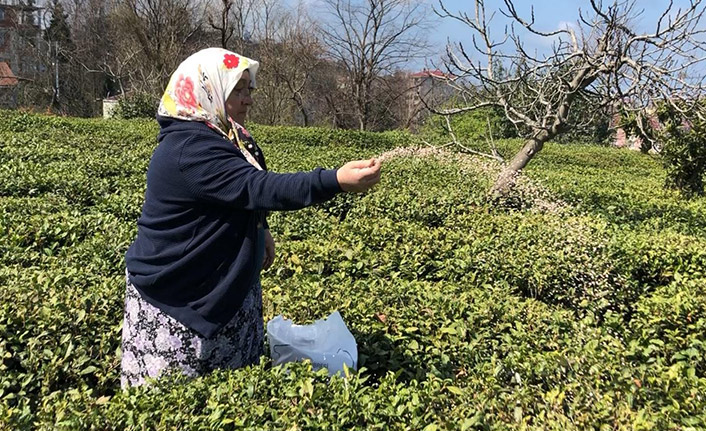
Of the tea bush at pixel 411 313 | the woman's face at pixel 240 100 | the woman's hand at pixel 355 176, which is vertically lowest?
the tea bush at pixel 411 313

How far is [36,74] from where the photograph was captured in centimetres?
3362

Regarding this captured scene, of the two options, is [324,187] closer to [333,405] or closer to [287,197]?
[287,197]

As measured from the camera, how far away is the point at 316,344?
244cm

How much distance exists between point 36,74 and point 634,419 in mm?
38968

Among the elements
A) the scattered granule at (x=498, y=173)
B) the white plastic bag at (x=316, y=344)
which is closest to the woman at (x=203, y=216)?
the white plastic bag at (x=316, y=344)

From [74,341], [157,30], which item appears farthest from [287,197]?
[157,30]

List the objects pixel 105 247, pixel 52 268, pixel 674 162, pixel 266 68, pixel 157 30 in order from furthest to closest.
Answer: pixel 266 68 → pixel 157 30 → pixel 674 162 → pixel 105 247 → pixel 52 268

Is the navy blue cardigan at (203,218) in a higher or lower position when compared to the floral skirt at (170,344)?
higher

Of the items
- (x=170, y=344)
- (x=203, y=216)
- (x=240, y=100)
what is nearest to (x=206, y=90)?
(x=240, y=100)

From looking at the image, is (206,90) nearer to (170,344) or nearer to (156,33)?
(170,344)

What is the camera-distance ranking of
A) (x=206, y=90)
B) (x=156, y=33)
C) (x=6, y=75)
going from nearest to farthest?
1. (x=206, y=90)
2. (x=156, y=33)
3. (x=6, y=75)

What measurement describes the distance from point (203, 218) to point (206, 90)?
440 millimetres

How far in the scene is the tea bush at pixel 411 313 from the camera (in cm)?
186

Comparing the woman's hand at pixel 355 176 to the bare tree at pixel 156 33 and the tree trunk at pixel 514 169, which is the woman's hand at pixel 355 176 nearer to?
the tree trunk at pixel 514 169
